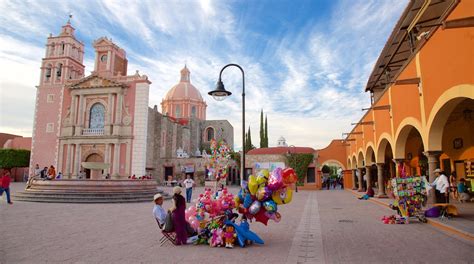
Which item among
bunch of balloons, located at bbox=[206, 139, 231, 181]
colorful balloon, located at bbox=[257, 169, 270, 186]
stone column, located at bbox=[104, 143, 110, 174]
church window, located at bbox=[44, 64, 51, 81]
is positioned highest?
church window, located at bbox=[44, 64, 51, 81]

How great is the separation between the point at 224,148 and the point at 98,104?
25380 millimetres

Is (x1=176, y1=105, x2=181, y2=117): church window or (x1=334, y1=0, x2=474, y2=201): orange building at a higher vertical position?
(x1=176, y1=105, x2=181, y2=117): church window

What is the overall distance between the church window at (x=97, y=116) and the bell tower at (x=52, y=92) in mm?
3199

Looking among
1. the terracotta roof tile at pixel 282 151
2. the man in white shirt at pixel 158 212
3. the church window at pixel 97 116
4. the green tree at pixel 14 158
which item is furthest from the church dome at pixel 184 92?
the man in white shirt at pixel 158 212

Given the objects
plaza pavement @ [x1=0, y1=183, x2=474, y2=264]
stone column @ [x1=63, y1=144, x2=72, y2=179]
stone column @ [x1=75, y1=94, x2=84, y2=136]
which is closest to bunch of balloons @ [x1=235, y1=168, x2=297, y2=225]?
plaza pavement @ [x1=0, y1=183, x2=474, y2=264]

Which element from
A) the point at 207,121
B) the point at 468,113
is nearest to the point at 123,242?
the point at 468,113

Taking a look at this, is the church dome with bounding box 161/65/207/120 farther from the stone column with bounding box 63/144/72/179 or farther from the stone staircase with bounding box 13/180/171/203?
the stone staircase with bounding box 13/180/171/203

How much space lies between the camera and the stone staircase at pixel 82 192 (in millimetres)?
14125

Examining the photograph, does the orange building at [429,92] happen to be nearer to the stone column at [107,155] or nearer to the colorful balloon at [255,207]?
the colorful balloon at [255,207]

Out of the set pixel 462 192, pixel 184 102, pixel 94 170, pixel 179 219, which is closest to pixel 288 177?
pixel 179 219

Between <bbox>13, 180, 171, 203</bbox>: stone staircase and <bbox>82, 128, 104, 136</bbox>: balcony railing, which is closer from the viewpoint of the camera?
<bbox>13, 180, 171, 203</bbox>: stone staircase

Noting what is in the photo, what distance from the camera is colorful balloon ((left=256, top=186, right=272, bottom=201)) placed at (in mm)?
5867

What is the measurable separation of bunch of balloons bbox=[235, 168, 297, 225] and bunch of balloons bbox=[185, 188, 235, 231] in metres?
0.33

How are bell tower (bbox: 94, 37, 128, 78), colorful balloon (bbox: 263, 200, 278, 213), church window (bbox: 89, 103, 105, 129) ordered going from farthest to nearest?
1. bell tower (bbox: 94, 37, 128, 78)
2. church window (bbox: 89, 103, 105, 129)
3. colorful balloon (bbox: 263, 200, 278, 213)
